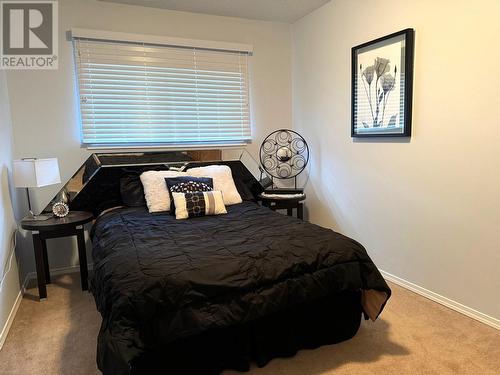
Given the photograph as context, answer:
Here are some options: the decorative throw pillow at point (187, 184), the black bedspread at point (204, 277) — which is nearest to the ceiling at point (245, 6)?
the decorative throw pillow at point (187, 184)

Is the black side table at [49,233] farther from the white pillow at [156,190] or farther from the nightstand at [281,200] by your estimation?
the nightstand at [281,200]

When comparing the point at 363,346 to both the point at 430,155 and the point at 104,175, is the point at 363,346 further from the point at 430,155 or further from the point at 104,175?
the point at 104,175

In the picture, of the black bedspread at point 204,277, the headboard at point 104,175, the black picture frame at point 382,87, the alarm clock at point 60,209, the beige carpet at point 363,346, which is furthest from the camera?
the headboard at point 104,175

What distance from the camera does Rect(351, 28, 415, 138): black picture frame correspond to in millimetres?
2586

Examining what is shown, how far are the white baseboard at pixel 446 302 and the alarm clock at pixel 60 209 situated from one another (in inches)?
108

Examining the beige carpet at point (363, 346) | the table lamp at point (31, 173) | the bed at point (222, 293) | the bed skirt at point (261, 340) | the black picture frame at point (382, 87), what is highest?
the black picture frame at point (382, 87)

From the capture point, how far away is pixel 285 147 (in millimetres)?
3900

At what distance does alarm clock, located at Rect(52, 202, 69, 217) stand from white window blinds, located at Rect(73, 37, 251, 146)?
2.13 ft

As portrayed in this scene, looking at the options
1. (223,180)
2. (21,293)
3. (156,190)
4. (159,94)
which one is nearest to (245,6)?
(159,94)

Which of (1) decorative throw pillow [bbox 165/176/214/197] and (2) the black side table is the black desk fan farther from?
(2) the black side table

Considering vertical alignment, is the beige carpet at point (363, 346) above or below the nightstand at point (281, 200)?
below

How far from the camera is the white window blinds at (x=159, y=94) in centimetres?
320

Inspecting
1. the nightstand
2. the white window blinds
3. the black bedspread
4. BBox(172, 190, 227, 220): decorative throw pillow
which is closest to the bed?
the black bedspread

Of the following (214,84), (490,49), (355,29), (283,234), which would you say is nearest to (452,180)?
(490,49)
